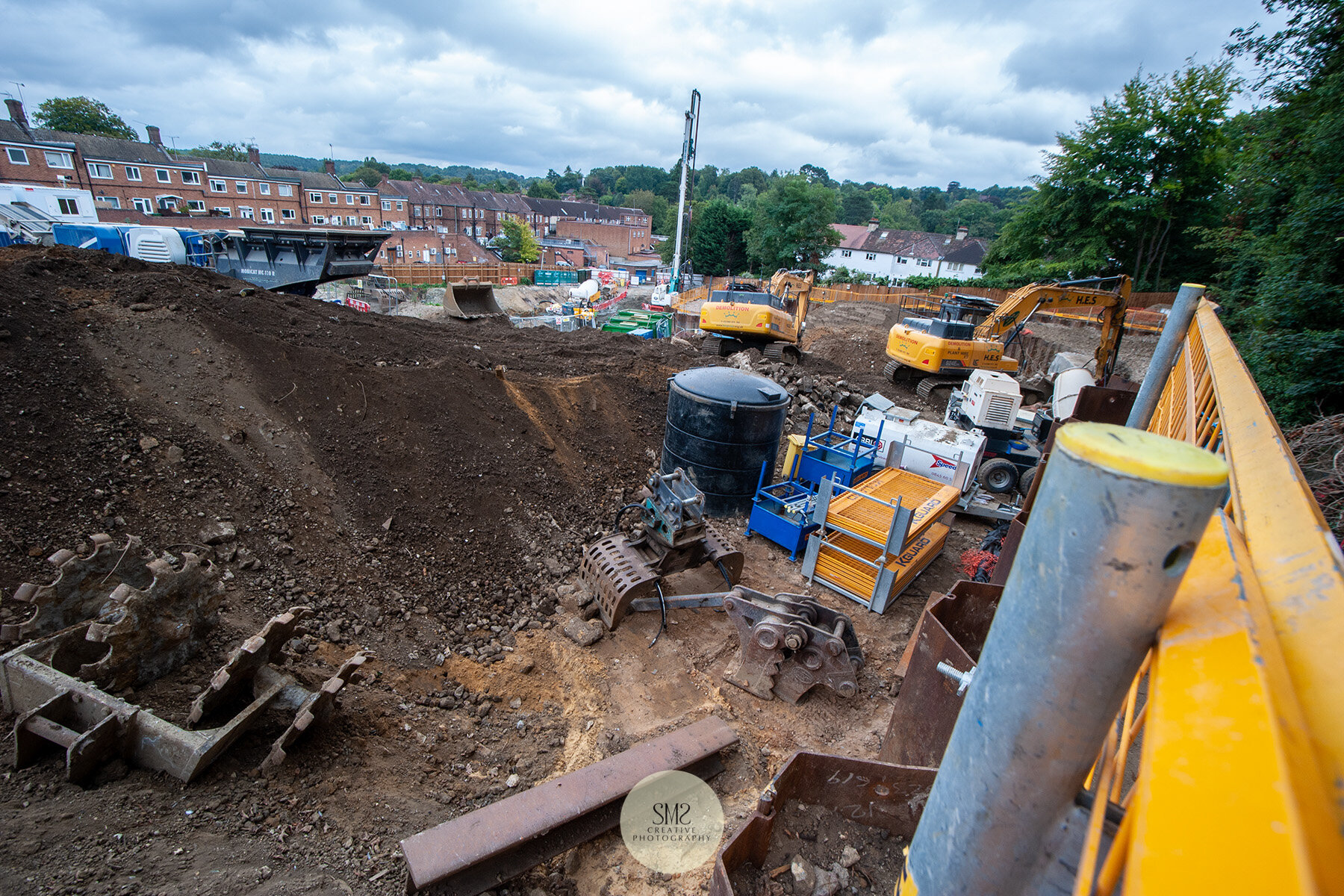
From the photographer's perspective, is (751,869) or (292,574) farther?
(292,574)

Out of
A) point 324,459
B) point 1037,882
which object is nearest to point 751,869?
point 1037,882

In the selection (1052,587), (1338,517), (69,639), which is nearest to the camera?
(1052,587)

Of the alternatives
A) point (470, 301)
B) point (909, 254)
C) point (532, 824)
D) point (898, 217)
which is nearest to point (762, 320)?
point (470, 301)

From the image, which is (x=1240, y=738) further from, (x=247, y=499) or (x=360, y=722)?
(x=247, y=499)

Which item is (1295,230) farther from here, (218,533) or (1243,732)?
(218,533)

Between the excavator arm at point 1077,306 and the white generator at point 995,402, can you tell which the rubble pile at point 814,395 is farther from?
the excavator arm at point 1077,306

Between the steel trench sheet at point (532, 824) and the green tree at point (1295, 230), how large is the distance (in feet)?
30.1

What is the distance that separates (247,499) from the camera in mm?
5750

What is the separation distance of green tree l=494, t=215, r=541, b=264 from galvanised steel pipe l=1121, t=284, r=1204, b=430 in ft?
196

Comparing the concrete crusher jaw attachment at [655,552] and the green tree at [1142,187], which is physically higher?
the green tree at [1142,187]

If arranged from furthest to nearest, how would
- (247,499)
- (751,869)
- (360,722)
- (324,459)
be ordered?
(324,459) → (247,499) → (360,722) → (751,869)

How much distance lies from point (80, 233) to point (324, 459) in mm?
18633

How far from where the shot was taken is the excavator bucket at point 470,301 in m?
18.2

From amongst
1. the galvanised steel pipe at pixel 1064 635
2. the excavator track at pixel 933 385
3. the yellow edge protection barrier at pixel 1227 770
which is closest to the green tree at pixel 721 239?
the excavator track at pixel 933 385
